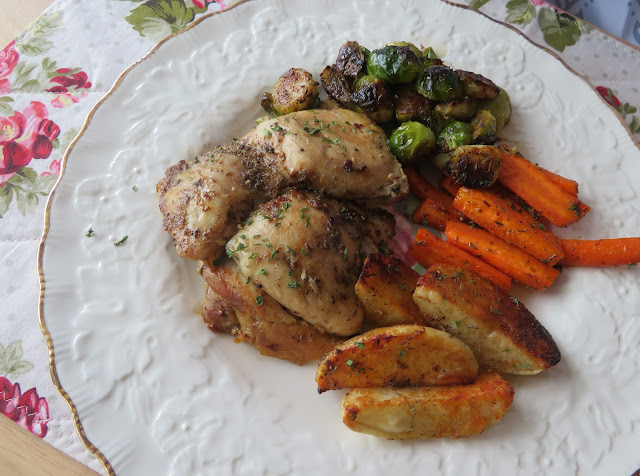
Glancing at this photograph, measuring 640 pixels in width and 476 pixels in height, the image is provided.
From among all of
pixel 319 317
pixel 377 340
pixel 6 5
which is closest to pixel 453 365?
pixel 377 340

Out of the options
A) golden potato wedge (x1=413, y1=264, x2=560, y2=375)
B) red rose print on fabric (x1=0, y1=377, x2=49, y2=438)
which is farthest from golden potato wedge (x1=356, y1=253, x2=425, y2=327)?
red rose print on fabric (x1=0, y1=377, x2=49, y2=438)

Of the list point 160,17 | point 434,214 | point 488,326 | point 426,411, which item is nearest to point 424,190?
point 434,214

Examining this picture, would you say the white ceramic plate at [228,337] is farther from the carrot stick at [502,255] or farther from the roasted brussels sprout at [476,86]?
the roasted brussels sprout at [476,86]

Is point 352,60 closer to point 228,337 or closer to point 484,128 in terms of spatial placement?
point 484,128

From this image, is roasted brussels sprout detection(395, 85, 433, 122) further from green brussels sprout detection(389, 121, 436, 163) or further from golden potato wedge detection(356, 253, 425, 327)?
golden potato wedge detection(356, 253, 425, 327)

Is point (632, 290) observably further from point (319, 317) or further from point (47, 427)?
point (47, 427)

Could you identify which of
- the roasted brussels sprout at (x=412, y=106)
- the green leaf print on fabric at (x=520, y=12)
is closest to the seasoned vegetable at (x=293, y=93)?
the roasted brussels sprout at (x=412, y=106)
